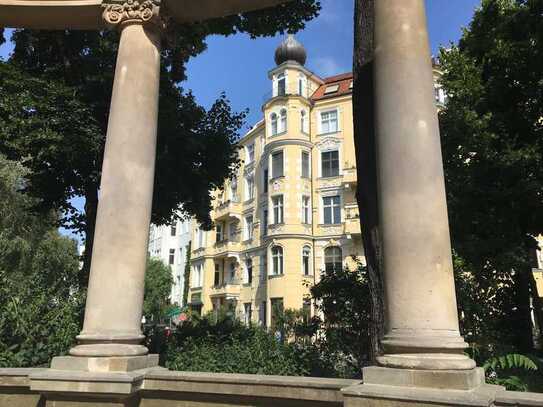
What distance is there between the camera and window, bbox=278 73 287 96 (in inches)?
2005

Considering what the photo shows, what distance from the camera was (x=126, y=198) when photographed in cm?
748

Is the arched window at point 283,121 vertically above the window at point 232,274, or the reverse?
the arched window at point 283,121

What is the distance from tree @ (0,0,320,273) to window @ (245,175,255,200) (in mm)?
32829

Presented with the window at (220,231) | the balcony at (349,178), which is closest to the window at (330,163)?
the balcony at (349,178)

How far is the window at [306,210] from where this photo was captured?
4722 centimetres

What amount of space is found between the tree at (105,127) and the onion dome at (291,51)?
33.1m

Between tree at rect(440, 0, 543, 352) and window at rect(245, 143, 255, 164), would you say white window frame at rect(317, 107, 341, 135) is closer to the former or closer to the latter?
window at rect(245, 143, 255, 164)

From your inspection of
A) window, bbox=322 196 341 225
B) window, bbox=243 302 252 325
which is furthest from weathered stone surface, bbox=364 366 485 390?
window, bbox=243 302 252 325

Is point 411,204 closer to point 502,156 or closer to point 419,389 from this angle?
point 419,389

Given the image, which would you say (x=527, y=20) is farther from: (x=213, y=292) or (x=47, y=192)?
(x=213, y=292)

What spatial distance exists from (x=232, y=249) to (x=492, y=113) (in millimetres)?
38054

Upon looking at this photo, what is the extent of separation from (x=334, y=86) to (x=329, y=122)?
15.4 ft

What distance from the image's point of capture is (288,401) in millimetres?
6086

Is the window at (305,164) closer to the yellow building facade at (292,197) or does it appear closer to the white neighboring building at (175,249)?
the yellow building facade at (292,197)
